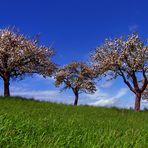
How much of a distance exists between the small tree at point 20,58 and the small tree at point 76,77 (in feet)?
74.5

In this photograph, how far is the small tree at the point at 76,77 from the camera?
83.7 meters

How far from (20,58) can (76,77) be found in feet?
95.8

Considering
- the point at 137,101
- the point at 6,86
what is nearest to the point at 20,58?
the point at 6,86

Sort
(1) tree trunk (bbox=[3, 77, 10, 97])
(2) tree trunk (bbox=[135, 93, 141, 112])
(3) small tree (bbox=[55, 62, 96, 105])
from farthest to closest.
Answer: (3) small tree (bbox=[55, 62, 96, 105]) → (1) tree trunk (bbox=[3, 77, 10, 97]) → (2) tree trunk (bbox=[135, 93, 141, 112])

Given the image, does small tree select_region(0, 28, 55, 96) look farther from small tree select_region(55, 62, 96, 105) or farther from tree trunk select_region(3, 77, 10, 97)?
small tree select_region(55, 62, 96, 105)

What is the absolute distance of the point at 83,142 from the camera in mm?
13453

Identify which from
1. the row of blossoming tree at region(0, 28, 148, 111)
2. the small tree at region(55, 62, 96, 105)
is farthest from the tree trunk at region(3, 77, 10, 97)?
the small tree at region(55, 62, 96, 105)

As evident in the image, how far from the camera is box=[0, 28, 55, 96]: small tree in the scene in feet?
187

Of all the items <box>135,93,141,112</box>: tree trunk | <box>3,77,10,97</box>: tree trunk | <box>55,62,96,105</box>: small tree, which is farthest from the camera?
<box>55,62,96,105</box>: small tree

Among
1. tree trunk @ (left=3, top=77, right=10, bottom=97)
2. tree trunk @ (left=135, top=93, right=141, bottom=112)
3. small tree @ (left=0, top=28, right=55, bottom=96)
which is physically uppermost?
small tree @ (left=0, top=28, right=55, bottom=96)

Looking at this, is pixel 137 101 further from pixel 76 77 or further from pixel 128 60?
pixel 76 77

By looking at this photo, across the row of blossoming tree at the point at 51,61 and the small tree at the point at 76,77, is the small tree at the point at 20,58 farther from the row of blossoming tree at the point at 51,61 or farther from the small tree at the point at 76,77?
the small tree at the point at 76,77

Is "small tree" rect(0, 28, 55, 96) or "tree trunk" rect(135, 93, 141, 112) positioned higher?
"small tree" rect(0, 28, 55, 96)

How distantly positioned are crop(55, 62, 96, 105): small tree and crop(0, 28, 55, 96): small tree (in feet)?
74.5
